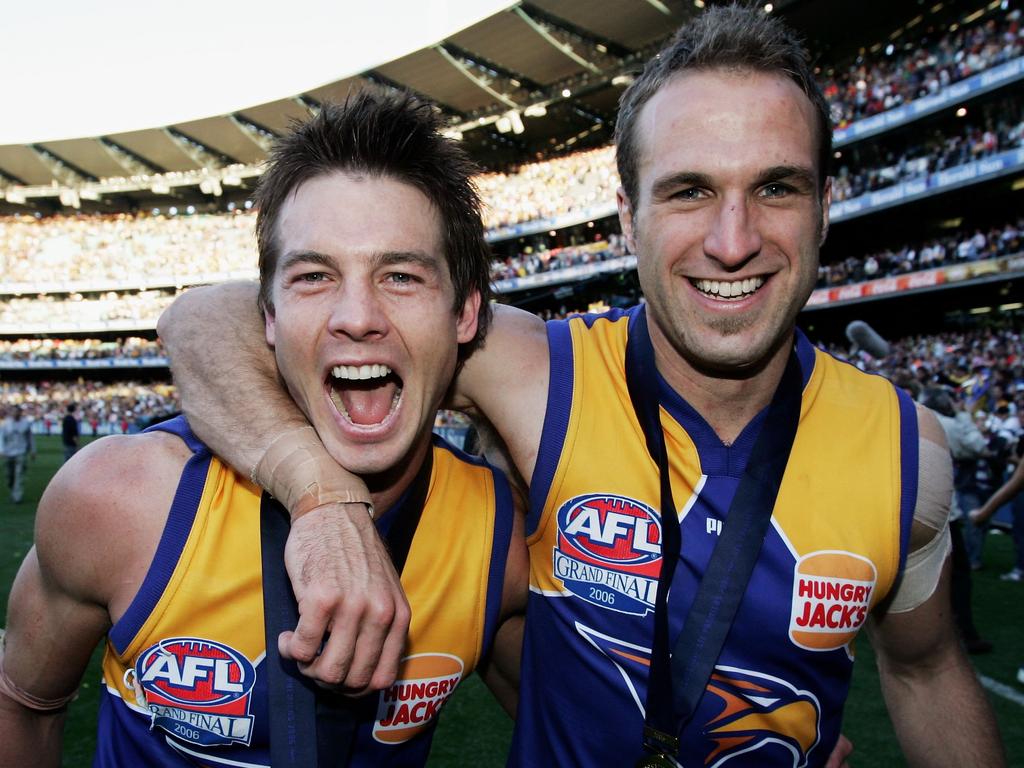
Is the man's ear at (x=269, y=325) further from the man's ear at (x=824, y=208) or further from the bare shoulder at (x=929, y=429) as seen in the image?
the bare shoulder at (x=929, y=429)

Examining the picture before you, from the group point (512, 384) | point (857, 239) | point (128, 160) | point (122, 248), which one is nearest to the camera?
point (512, 384)

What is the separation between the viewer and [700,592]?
1.77m

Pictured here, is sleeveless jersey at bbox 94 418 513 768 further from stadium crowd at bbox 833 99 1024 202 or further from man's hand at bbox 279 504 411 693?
stadium crowd at bbox 833 99 1024 202

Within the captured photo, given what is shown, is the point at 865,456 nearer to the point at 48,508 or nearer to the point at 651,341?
the point at 651,341

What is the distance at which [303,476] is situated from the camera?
165 cm

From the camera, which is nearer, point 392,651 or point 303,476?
point 392,651

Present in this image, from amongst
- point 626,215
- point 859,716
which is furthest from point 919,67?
point 626,215

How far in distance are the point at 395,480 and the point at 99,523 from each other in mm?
678

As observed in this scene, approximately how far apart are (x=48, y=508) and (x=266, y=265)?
757mm

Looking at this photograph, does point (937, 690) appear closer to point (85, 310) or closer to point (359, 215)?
point (359, 215)

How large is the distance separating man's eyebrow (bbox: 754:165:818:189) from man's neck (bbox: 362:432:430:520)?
1036 mm

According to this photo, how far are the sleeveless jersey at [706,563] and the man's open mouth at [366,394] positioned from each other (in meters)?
0.41

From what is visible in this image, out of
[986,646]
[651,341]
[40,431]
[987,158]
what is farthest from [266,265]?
[40,431]

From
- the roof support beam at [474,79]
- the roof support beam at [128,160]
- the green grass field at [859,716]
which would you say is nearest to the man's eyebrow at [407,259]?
the green grass field at [859,716]
